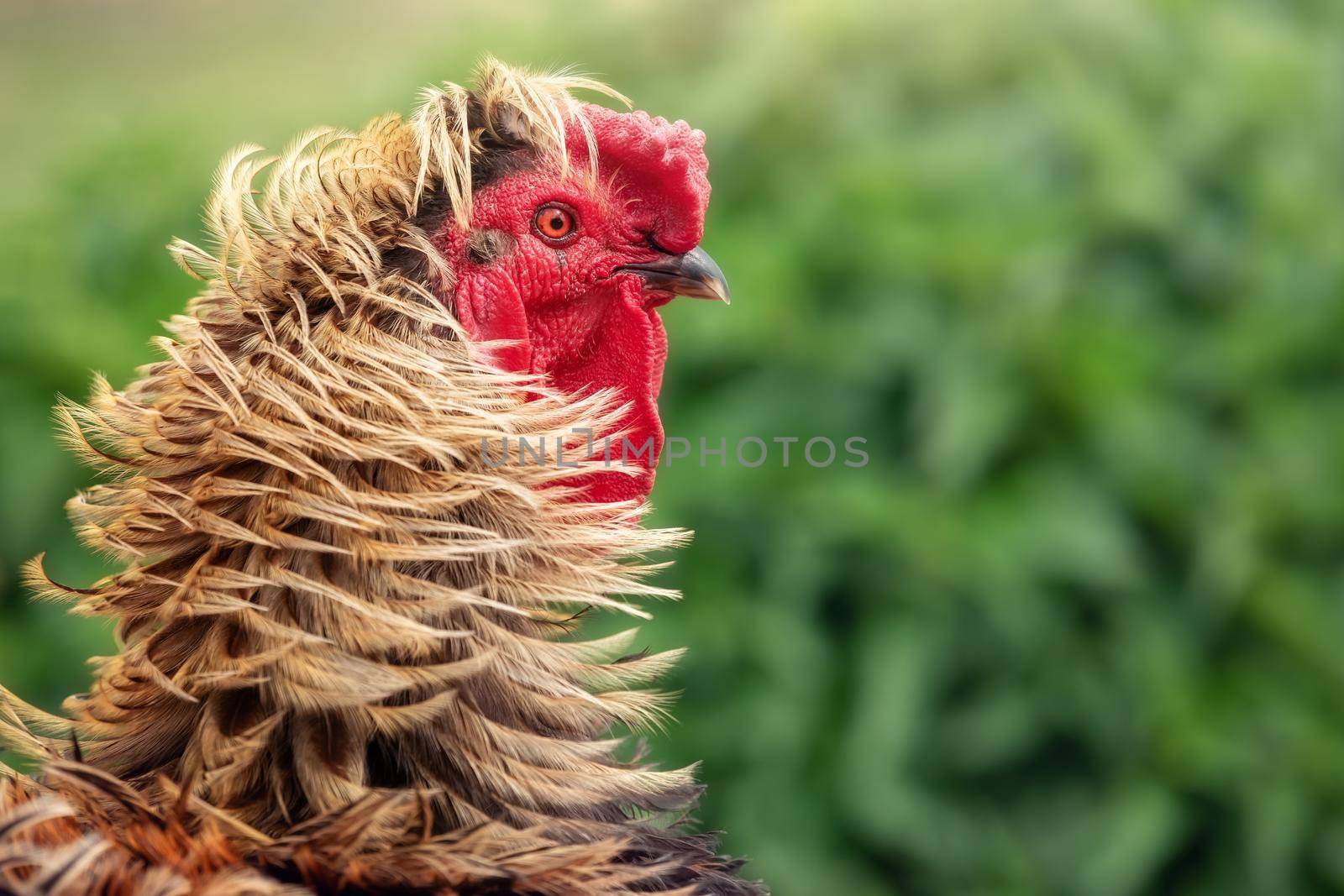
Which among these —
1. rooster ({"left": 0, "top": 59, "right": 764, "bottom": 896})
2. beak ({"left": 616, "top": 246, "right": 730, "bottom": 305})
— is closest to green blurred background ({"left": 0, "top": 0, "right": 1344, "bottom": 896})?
beak ({"left": 616, "top": 246, "right": 730, "bottom": 305})

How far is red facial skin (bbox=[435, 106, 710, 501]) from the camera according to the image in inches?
73.2

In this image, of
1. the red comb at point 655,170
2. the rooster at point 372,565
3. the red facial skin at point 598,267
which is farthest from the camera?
the red comb at point 655,170

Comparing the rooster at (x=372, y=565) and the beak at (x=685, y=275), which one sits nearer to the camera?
the rooster at (x=372, y=565)

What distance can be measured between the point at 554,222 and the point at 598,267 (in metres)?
0.11

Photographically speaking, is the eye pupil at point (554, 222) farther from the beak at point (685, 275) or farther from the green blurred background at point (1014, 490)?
the green blurred background at point (1014, 490)

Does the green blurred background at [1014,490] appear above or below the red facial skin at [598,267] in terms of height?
above

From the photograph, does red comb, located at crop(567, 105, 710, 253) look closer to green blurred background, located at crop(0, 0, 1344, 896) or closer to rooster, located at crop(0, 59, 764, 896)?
rooster, located at crop(0, 59, 764, 896)

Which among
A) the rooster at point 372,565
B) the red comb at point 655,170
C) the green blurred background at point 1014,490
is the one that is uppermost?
the green blurred background at point 1014,490

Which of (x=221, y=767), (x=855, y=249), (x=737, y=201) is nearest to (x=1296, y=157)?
(x=855, y=249)

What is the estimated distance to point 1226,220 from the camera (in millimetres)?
4367

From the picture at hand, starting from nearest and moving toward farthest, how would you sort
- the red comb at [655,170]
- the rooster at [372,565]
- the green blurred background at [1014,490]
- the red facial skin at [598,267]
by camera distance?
the rooster at [372,565] → the red facial skin at [598,267] → the red comb at [655,170] → the green blurred background at [1014,490]

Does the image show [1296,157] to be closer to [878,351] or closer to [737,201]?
[878,351]

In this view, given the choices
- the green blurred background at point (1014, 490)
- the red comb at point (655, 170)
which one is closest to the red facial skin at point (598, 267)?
the red comb at point (655, 170)

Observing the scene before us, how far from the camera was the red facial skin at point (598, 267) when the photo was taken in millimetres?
1859
